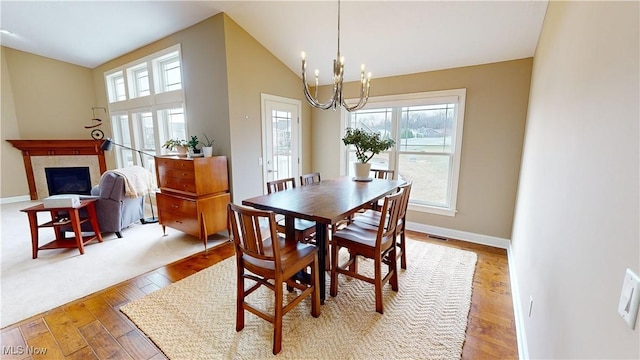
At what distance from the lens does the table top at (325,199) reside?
183 cm

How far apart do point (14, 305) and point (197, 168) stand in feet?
6.13

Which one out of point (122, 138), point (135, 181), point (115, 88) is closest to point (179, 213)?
point (135, 181)

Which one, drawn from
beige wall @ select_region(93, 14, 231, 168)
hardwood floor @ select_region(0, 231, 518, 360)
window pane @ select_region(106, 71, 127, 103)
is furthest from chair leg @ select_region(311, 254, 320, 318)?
window pane @ select_region(106, 71, 127, 103)

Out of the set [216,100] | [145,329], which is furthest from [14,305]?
[216,100]

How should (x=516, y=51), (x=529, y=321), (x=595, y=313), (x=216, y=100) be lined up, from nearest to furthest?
(x=595, y=313) < (x=529, y=321) < (x=516, y=51) < (x=216, y=100)

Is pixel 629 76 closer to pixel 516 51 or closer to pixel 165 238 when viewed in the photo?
pixel 516 51

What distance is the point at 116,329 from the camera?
1946 mm

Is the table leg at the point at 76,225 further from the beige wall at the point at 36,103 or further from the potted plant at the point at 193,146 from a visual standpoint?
the beige wall at the point at 36,103

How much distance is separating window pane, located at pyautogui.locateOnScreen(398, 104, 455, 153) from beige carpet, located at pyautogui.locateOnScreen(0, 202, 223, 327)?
3122mm

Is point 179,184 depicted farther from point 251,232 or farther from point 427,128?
point 427,128

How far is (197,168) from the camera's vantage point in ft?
10.3

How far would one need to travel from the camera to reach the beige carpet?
2.33 meters

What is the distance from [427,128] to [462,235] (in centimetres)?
154

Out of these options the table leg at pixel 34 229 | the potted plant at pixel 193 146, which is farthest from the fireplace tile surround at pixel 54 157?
the potted plant at pixel 193 146
